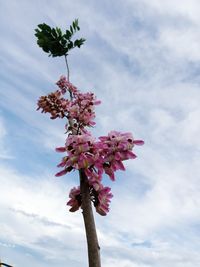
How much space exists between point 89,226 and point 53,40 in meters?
3.51

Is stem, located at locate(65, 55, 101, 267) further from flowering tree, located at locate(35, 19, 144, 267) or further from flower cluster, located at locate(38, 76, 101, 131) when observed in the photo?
flower cluster, located at locate(38, 76, 101, 131)

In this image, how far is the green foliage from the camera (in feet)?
18.8

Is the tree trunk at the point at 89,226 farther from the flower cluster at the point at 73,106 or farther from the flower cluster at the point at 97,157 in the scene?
the flower cluster at the point at 73,106

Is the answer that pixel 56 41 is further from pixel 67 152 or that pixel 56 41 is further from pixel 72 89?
pixel 67 152

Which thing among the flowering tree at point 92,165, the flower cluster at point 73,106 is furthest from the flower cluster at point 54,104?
the flowering tree at point 92,165

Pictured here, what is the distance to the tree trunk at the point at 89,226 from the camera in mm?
3070

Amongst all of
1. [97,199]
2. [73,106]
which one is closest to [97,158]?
[97,199]

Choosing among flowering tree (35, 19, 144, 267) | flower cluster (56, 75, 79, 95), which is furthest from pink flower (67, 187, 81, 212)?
flower cluster (56, 75, 79, 95)

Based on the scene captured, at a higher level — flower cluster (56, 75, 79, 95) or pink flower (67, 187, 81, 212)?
flower cluster (56, 75, 79, 95)

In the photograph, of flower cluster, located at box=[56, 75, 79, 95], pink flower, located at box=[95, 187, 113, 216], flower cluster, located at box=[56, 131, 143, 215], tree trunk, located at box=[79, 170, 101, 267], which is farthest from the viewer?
flower cluster, located at box=[56, 75, 79, 95]

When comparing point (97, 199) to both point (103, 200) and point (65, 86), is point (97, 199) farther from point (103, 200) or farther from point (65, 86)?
point (65, 86)

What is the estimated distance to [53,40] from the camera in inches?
229

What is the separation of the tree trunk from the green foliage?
292cm

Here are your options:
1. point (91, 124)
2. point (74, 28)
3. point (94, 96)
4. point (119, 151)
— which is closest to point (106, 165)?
point (119, 151)
